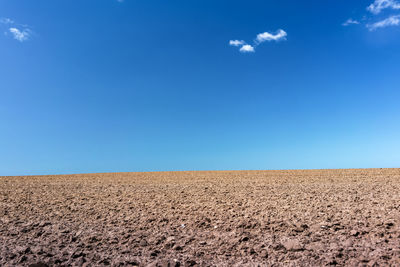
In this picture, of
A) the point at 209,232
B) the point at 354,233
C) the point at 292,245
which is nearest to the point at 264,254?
the point at 292,245

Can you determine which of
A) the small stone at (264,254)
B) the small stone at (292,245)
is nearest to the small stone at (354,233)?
the small stone at (292,245)

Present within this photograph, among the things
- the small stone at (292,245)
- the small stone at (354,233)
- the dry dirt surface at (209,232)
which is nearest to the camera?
the dry dirt surface at (209,232)

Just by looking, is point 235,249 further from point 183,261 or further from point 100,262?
point 100,262

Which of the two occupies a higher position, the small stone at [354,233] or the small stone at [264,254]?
the small stone at [354,233]

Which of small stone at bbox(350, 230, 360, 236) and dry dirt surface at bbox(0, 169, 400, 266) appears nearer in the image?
dry dirt surface at bbox(0, 169, 400, 266)

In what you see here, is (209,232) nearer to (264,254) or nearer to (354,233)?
(264,254)

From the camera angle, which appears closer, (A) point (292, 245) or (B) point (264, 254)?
(B) point (264, 254)

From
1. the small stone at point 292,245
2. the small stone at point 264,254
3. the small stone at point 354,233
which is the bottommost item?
the small stone at point 264,254

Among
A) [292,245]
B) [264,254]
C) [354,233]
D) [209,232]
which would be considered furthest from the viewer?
[209,232]

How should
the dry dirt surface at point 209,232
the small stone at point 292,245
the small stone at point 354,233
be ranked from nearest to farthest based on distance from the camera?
1. the dry dirt surface at point 209,232
2. the small stone at point 292,245
3. the small stone at point 354,233

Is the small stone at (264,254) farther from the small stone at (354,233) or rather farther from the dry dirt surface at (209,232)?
the small stone at (354,233)

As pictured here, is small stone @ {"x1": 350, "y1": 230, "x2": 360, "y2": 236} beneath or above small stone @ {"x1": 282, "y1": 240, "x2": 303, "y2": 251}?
above

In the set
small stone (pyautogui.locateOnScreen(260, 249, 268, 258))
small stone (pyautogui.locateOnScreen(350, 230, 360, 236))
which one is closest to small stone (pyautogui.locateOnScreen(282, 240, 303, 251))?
small stone (pyautogui.locateOnScreen(260, 249, 268, 258))

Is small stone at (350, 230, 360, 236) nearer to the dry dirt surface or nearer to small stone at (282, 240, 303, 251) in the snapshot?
the dry dirt surface
